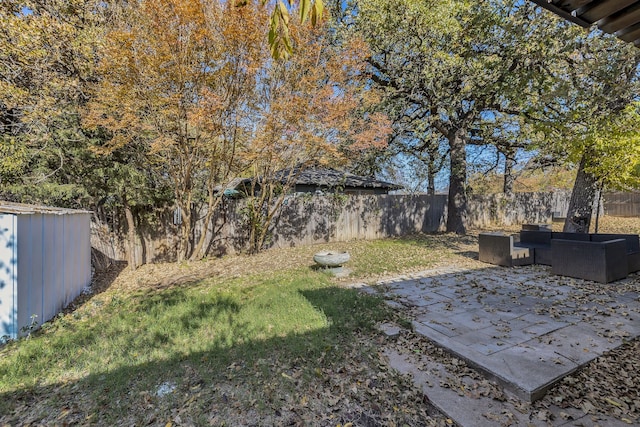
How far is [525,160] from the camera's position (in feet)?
43.5

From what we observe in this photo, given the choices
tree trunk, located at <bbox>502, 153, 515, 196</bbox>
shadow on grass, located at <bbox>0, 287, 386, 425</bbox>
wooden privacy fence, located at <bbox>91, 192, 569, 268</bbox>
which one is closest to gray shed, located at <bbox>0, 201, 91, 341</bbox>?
shadow on grass, located at <bbox>0, 287, 386, 425</bbox>

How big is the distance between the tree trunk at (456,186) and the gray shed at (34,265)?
10542 mm

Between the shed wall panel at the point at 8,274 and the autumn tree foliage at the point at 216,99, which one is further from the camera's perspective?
the autumn tree foliage at the point at 216,99

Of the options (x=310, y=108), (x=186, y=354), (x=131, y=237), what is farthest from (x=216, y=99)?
(x=186, y=354)

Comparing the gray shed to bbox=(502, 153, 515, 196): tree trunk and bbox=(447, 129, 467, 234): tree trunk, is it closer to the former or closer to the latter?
bbox=(447, 129, 467, 234): tree trunk

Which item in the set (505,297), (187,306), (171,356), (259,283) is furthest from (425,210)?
(171,356)

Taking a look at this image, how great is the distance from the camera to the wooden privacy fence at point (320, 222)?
8.05 metres

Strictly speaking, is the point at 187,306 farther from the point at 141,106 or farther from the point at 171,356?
the point at 141,106

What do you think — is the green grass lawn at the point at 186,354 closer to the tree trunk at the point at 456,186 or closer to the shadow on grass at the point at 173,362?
the shadow on grass at the point at 173,362

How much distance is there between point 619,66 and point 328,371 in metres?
8.35

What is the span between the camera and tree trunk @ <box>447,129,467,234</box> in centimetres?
1045

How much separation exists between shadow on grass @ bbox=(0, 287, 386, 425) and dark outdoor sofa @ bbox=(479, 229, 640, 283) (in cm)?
375

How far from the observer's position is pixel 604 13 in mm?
2047

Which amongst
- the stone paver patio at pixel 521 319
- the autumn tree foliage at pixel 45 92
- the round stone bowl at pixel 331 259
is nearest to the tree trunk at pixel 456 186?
the stone paver patio at pixel 521 319
